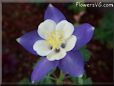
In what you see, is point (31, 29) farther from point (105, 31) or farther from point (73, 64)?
point (73, 64)

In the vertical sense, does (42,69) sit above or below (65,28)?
below

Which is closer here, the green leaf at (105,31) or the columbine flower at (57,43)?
the columbine flower at (57,43)

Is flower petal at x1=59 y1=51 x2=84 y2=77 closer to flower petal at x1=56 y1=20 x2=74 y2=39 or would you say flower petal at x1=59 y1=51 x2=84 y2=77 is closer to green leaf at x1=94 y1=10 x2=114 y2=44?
flower petal at x1=56 y1=20 x2=74 y2=39

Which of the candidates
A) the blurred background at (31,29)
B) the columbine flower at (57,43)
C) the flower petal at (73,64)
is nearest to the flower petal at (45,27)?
the columbine flower at (57,43)

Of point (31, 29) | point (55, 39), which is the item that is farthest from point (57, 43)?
point (31, 29)

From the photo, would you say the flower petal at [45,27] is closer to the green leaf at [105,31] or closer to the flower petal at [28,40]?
the flower petal at [28,40]

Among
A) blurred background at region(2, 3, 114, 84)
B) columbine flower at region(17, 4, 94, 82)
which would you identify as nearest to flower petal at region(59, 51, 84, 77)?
columbine flower at region(17, 4, 94, 82)
